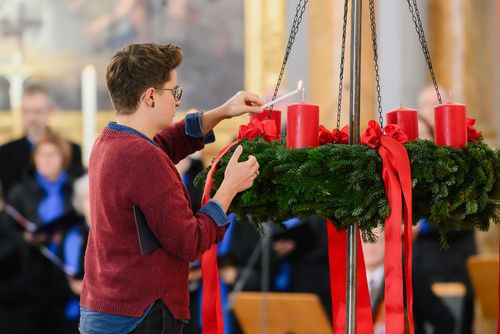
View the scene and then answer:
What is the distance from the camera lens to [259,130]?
8.34ft

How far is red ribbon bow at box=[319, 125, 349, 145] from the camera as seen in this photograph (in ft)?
8.32

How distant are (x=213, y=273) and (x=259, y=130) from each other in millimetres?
383

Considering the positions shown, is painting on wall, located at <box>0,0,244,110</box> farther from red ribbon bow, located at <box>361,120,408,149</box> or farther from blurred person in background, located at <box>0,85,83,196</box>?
red ribbon bow, located at <box>361,120,408,149</box>

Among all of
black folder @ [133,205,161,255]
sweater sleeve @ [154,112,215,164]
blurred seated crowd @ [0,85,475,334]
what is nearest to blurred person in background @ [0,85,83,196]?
blurred seated crowd @ [0,85,475,334]

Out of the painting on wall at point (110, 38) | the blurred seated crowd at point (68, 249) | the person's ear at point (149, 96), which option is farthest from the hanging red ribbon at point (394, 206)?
the painting on wall at point (110, 38)

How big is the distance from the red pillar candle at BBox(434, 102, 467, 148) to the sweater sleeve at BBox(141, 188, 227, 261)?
0.62 m

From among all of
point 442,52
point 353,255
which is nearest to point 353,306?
point 353,255

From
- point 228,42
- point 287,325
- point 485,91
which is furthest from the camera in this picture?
point 228,42

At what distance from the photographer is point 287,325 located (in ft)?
15.5

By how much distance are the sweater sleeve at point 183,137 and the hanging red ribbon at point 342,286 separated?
47 cm

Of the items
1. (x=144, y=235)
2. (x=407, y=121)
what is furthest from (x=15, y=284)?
(x=407, y=121)

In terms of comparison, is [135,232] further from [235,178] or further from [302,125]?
[302,125]

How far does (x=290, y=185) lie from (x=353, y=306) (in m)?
0.36

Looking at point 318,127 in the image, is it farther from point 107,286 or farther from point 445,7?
point 445,7
